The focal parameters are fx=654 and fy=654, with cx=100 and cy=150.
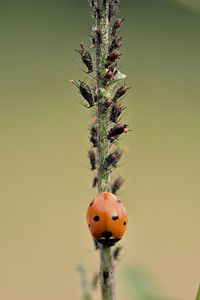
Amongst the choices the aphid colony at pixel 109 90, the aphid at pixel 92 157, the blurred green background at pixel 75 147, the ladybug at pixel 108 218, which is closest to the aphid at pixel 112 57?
the aphid colony at pixel 109 90

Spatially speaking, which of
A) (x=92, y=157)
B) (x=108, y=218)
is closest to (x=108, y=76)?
(x=92, y=157)

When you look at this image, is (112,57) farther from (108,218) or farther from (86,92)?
(108,218)

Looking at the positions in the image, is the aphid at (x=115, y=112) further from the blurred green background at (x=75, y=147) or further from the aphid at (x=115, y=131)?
the blurred green background at (x=75, y=147)

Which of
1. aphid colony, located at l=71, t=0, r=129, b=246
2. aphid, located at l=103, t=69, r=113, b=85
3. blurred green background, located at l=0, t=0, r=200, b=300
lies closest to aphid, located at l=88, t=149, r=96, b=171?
aphid colony, located at l=71, t=0, r=129, b=246
